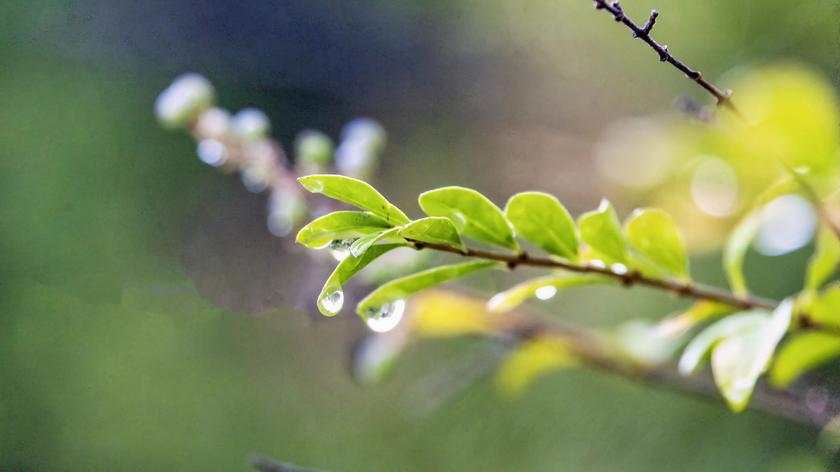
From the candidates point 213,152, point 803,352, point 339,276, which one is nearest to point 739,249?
point 803,352

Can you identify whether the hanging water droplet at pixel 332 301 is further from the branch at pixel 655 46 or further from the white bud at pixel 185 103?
the white bud at pixel 185 103

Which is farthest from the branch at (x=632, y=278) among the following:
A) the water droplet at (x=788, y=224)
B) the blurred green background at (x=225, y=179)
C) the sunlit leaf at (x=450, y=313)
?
the blurred green background at (x=225, y=179)

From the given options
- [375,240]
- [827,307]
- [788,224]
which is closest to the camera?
[375,240]

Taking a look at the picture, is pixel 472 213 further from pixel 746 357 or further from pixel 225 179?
pixel 225 179

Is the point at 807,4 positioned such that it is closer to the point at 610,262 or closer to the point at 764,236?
the point at 764,236

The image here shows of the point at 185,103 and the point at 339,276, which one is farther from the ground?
the point at 185,103

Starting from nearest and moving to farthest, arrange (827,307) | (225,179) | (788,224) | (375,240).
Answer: (375,240)
(827,307)
(788,224)
(225,179)
